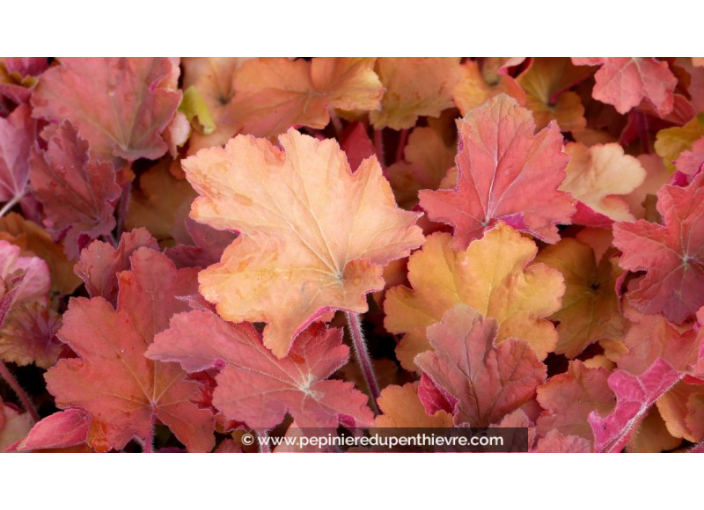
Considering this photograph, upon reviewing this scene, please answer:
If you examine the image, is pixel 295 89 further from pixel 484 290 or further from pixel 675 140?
pixel 675 140

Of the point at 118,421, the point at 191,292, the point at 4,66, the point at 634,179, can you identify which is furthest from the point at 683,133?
the point at 4,66

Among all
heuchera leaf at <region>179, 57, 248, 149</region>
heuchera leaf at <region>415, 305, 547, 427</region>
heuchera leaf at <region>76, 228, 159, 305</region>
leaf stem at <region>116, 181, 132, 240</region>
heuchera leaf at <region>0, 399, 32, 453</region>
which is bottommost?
heuchera leaf at <region>0, 399, 32, 453</region>

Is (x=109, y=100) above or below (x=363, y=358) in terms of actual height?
above

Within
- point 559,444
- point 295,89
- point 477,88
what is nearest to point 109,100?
point 295,89

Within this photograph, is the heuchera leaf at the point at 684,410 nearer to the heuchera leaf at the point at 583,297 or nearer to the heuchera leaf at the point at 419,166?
the heuchera leaf at the point at 583,297

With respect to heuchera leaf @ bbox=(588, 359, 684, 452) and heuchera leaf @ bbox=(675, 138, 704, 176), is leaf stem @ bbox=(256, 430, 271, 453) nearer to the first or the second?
heuchera leaf @ bbox=(588, 359, 684, 452)

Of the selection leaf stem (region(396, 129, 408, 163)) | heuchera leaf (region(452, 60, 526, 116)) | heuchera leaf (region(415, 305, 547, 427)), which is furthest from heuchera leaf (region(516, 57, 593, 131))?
heuchera leaf (region(415, 305, 547, 427))

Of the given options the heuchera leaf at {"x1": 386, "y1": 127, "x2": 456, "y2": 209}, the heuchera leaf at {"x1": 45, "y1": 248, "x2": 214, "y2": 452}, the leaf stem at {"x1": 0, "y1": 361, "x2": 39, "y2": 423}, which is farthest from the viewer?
the heuchera leaf at {"x1": 386, "y1": 127, "x2": 456, "y2": 209}

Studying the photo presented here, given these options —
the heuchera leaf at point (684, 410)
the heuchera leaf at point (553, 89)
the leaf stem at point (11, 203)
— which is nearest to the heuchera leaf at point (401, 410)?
the heuchera leaf at point (684, 410)
